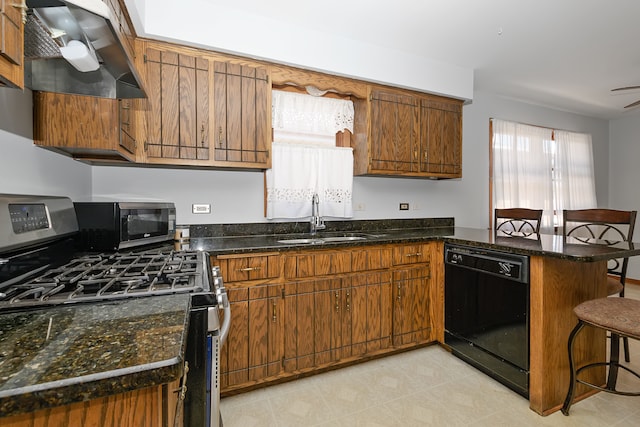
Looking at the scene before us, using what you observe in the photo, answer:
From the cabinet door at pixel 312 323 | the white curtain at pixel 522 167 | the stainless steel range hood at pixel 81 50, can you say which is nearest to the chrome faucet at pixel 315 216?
the cabinet door at pixel 312 323

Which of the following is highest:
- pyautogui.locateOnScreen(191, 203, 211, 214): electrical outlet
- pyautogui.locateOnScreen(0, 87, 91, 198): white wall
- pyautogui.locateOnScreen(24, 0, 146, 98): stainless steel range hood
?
pyautogui.locateOnScreen(24, 0, 146, 98): stainless steel range hood

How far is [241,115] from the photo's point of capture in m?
2.36

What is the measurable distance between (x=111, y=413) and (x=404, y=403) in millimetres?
1837

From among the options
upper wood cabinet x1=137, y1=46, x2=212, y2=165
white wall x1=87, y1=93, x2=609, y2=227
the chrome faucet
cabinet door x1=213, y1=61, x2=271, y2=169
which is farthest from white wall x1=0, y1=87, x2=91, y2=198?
the chrome faucet

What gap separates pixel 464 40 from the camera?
2.67 m

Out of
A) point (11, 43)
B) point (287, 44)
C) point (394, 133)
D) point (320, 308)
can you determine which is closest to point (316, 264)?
point (320, 308)

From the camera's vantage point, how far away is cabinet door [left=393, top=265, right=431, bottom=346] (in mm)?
2492

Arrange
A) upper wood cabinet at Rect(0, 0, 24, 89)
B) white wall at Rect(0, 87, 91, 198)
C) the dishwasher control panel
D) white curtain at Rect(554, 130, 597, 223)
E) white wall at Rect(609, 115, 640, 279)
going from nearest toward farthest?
upper wood cabinet at Rect(0, 0, 24, 89)
white wall at Rect(0, 87, 91, 198)
the dishwasher control panel
white curtain at Rect(554, 130, 597, 223)
white wall at Rect(609, 115, 640, 279)

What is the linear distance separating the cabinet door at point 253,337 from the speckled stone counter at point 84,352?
1212mm

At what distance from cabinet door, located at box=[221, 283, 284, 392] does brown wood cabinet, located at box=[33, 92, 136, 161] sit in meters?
1.06

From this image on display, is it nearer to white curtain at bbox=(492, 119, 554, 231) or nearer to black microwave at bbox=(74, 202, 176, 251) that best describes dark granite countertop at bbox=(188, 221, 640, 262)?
black microwave at bbox=(74, 202, 176, 251)

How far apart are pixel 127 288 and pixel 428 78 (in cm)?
299

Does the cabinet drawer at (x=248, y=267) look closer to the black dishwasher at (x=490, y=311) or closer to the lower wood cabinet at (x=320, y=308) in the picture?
the lower wood cabinet at (x=320, y=308)

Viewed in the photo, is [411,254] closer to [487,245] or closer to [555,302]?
[487,245]
